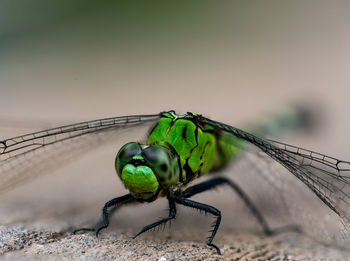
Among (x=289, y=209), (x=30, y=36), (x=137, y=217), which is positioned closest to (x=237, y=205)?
(x=289, y=209)

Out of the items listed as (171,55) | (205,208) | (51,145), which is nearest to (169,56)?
(171,55)

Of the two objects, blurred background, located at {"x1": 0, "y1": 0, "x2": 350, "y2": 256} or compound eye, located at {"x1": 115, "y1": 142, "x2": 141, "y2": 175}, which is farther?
blurred background, located at {"x1": 0, "y1": 0, "x2": 350, "y2": 256}

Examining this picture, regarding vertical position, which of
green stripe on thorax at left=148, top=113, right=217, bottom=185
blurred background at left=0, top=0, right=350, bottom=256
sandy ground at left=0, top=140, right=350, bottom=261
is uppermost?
blurred background at left=0, top=0, right=350, bottom=256

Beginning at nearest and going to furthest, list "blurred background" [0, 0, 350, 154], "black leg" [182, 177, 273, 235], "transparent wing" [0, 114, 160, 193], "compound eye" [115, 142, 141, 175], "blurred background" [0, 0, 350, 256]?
"compound eye" [115, 142, 141, 175] → "transparent wing" [0, 114, 160, 193] → "black leg" [182, 177, 273, 235] → "blurred background" [0, 0, 350, 256] → "blurred background" [0, 0, 350, 154]

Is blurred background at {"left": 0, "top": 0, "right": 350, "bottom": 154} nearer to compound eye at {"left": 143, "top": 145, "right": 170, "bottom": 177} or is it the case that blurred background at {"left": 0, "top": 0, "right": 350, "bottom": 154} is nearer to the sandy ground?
the sandy ground

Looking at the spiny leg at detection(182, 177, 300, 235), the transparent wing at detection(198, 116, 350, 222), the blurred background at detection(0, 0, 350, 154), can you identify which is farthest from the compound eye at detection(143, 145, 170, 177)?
the blurred background at detection(0, 0, 350, 154)

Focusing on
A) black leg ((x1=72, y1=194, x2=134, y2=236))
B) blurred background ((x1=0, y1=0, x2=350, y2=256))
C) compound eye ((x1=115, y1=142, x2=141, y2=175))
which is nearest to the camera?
compound eye ((x1=115, y1=142, x2=141, y2=175))

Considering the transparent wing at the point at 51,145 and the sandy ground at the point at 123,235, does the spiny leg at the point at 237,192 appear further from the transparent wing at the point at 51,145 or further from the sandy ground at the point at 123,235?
the transparent wing at the point at 51,145
